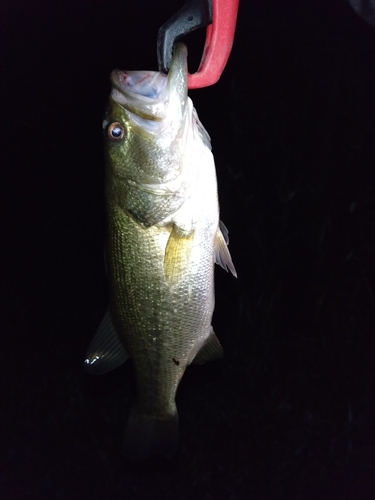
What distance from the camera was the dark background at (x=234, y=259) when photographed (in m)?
1.78

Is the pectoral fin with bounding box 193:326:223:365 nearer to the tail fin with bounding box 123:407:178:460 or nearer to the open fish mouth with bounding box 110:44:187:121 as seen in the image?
the tail fin with bounding box 123:407:178:460

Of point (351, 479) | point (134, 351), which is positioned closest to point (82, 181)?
point (134, 351)

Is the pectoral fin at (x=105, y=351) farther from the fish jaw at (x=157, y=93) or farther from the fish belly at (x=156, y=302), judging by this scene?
the fish jaw at (x=157, y=93)

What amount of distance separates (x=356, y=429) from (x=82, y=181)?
1522 millimetres

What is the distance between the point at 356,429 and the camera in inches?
73.9

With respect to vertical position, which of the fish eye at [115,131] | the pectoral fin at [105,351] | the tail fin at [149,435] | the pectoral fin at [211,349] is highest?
the fish eye at [115,131]

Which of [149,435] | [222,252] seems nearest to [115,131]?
[222,252]

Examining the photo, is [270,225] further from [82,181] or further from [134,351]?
[134,351]

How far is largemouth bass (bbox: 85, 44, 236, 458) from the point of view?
2.85 ft

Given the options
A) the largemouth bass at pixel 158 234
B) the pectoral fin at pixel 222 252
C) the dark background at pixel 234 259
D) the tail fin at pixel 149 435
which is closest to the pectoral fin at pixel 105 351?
the largemouth bass at pixel 158 234

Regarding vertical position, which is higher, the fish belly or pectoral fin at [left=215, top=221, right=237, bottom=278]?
pectoral fin at [left=215, top=221, right=237, bottom=278]

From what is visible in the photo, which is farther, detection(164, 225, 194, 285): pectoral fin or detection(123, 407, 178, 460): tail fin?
detection(123, 407, 178, 460): tail fin

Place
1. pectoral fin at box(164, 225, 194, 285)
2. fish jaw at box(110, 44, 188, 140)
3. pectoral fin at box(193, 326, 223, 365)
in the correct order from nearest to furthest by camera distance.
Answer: fish jaw at box(110, 44, 188, 140), pectoral fin at box(164, 225, 194, 285), pectoral fin at box(193, 326, 223, 365)

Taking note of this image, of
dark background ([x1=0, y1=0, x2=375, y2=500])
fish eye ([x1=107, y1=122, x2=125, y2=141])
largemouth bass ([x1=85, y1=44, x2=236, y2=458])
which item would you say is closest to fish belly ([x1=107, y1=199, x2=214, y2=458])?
largemouth bass ([x1=85, y1=44, x2=236, y2=458])
